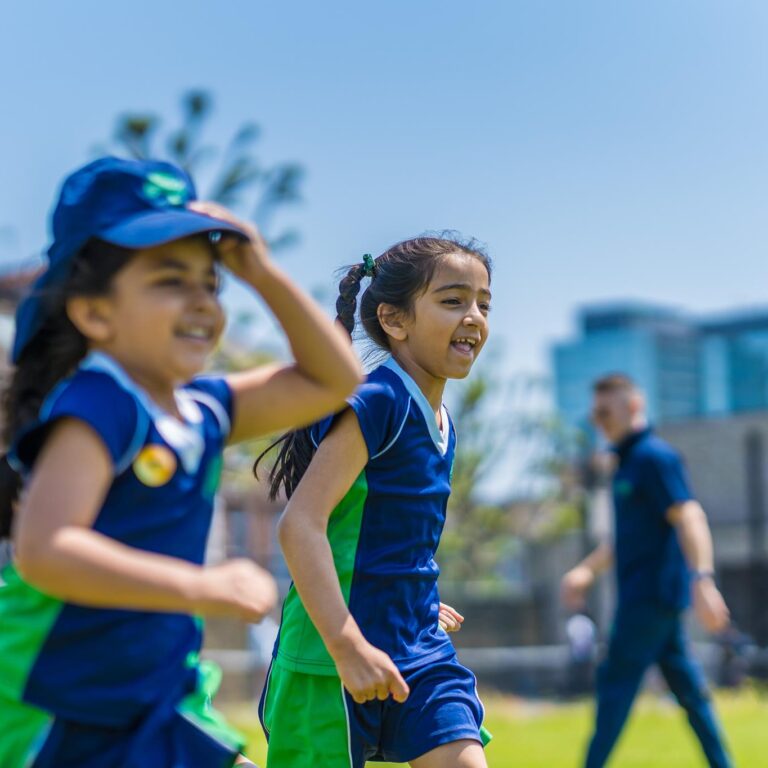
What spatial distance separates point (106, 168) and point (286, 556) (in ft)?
3.62

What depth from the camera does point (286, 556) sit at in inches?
129

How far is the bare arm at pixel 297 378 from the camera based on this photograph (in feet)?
8.67

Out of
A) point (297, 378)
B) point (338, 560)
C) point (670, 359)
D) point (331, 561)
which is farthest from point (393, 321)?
point (670, 359)

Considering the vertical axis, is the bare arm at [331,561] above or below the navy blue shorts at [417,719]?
above

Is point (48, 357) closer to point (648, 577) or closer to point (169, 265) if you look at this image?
point (169, 265)

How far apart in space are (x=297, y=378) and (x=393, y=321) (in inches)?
47.2

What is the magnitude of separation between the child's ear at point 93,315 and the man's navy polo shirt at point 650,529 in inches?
184

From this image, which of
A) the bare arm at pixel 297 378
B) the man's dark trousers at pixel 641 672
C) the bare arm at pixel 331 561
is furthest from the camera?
the man's dark trousers at pixel 641 672

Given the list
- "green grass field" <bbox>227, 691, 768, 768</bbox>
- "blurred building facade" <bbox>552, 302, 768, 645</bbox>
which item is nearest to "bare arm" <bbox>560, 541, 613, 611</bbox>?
"green grass field" <bbox>227, 691, 768, 768</bbox>

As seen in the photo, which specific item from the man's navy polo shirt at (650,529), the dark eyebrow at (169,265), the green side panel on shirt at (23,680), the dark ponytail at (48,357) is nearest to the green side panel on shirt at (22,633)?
the green side panel on shirt at (23,680)

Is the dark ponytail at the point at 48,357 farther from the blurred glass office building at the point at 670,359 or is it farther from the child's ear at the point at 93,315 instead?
the blurred glass office building at the point at 670,359

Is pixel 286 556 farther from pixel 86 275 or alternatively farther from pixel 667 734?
pixel 667 734

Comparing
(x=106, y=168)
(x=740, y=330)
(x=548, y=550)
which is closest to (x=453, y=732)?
(x=106, y=168)

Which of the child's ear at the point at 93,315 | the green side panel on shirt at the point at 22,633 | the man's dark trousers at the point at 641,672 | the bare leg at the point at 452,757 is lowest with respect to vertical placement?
the man's dark trousers at the point at 641,672
